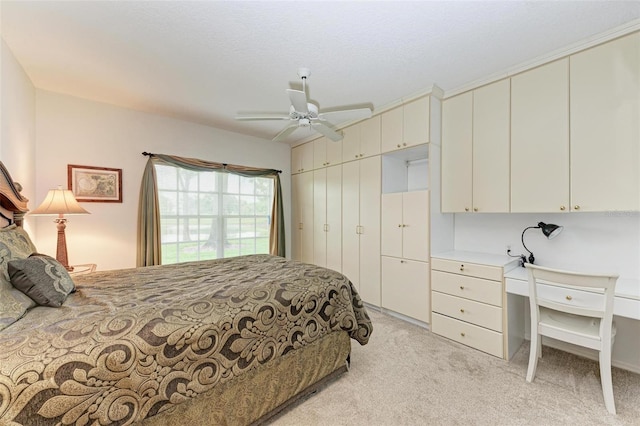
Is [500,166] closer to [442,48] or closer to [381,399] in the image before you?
[442,48]

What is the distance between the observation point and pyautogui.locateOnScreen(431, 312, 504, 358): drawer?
2314mm

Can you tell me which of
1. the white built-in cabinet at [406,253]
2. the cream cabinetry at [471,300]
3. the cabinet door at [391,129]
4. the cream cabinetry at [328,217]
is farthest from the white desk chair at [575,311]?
the cream cabinetry at [328,217]

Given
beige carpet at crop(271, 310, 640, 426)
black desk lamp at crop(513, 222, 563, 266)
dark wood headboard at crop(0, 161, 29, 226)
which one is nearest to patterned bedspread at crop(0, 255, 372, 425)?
beige carpet at crop(271, 310, 640, 426)

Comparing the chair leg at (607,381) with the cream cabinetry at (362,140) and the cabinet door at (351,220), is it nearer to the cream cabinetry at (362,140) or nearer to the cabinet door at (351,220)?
the cabinet door at (351,220)

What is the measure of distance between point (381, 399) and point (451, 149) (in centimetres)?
249

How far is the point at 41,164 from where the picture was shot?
282cm

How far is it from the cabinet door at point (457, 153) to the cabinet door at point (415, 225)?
0.26 metres

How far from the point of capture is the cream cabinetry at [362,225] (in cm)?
342

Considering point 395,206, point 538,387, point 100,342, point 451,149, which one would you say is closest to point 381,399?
point 538,387

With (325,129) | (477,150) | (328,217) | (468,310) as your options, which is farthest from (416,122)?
(468,310)

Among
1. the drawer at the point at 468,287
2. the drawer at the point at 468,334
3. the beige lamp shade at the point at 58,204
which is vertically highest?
the beige lamp shade at the point at 58,204

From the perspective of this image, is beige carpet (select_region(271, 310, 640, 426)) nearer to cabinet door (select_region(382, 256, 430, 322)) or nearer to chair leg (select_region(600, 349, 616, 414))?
chair leg (select_region(600, 349, 616, 414))

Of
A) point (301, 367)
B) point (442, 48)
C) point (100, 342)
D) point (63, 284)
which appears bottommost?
point (301, 367)

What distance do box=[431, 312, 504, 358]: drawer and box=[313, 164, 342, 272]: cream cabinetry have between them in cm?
158
